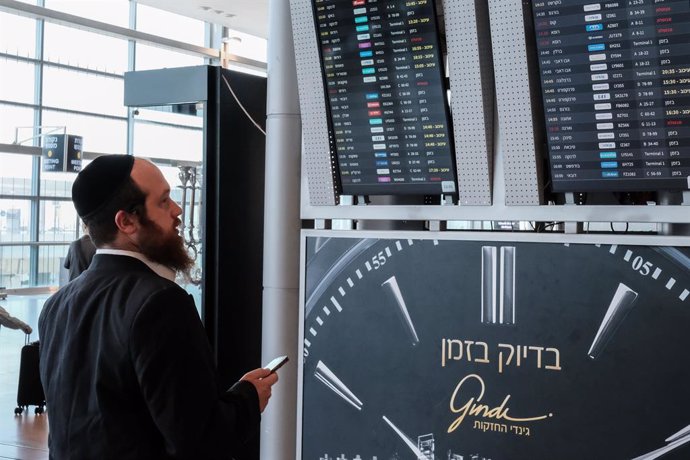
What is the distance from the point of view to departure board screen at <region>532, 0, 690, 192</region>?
3.03m

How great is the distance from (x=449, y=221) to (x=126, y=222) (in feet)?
7.15

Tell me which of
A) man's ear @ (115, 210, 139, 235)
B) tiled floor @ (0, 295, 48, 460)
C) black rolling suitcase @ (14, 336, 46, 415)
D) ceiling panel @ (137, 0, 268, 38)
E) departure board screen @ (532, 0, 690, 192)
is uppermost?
ceiling panel @ (137, 0, 268, 38)

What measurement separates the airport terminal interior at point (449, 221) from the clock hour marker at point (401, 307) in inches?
0.7

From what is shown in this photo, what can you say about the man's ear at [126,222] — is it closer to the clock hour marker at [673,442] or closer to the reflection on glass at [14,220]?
the clock hour marker at [673,442]

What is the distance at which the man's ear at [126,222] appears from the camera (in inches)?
81.0

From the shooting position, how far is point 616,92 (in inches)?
124

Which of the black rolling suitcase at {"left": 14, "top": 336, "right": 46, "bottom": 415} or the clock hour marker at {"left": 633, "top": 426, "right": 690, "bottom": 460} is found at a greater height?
the clock hour marker at {"left": 633, "top": 426, "right": 690, "bottom": 460}

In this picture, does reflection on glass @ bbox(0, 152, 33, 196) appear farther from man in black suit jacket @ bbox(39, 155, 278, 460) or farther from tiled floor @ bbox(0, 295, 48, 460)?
man in black suit jacket @ bbox(39, 155, 278, 460)

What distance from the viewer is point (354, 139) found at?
12.6 ft

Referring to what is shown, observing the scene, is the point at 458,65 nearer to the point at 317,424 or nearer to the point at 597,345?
the point at 597,345

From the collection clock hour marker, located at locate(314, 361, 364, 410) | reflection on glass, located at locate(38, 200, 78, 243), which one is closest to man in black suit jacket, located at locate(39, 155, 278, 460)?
clock hour marker, located at locate(314, 361, 364, 410)

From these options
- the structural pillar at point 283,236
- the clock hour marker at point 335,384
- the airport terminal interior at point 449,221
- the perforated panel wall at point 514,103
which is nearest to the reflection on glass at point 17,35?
the airport terminal interior at point 449,221

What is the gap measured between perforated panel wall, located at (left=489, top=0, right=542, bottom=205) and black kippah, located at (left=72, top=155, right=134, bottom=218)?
1.85 metres

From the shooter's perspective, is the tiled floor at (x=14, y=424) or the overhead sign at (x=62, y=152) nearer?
the tiled floor at (x=14, y=424)
